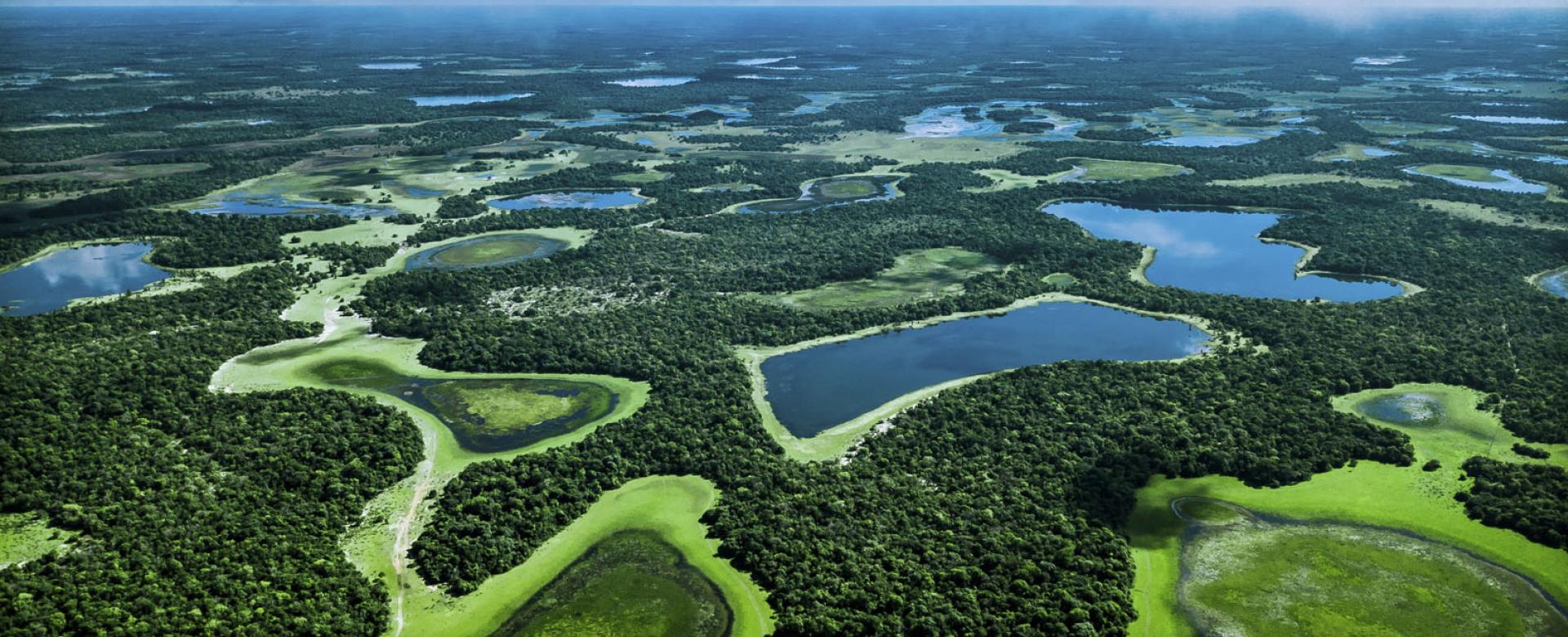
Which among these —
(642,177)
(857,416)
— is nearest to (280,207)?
(642,177)

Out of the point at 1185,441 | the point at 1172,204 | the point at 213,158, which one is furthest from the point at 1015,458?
the point at 213,158

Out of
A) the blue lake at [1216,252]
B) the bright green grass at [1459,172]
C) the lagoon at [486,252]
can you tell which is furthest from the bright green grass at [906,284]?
the bright green grass at [1459,172]

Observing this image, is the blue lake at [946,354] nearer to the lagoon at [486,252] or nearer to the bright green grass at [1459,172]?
the lagoon at [486,252]

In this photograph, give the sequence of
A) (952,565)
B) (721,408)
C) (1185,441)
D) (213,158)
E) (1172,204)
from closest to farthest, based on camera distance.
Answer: (952,565) → (1185,441) → (721,408) → (1172,204) → (213,158)

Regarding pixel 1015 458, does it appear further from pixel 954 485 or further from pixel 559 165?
pixel 559 165

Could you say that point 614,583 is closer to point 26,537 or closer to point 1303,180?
point 26,537

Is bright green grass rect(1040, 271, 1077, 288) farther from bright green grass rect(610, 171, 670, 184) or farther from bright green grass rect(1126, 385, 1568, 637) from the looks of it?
bright green grass rect(610, 171, 670, 184)
